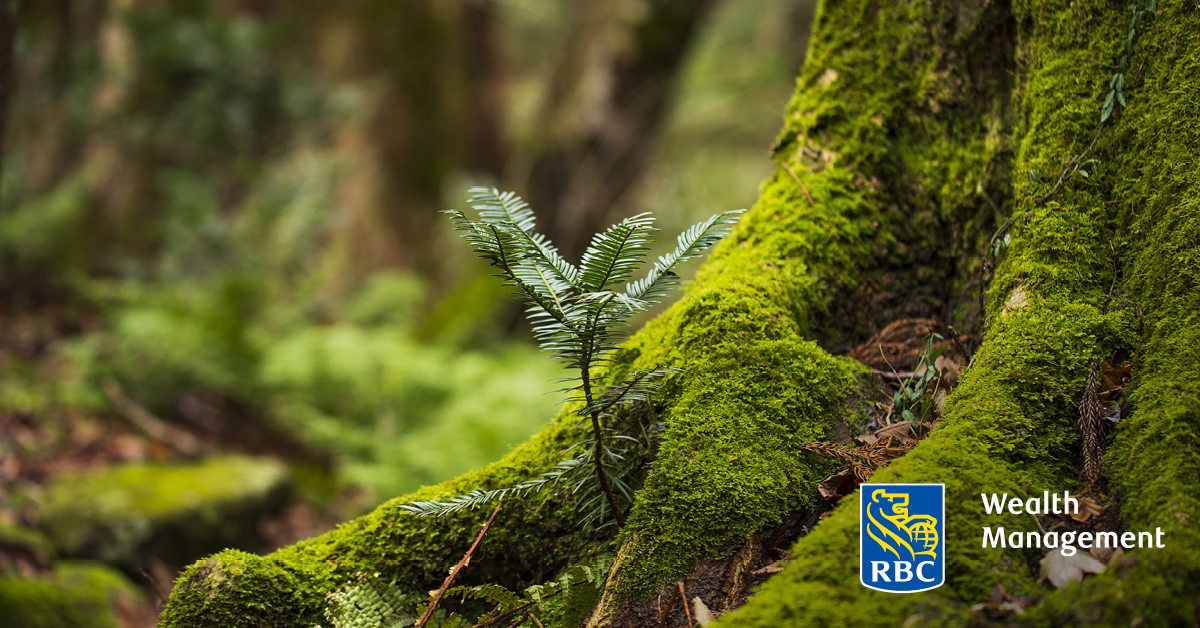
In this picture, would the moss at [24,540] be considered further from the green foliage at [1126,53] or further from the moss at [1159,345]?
the green foliage at [1126,53]

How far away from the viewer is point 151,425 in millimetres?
6402

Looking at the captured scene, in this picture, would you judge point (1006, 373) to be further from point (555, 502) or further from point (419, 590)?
point (419, 590)

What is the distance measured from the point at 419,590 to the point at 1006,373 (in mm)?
1643

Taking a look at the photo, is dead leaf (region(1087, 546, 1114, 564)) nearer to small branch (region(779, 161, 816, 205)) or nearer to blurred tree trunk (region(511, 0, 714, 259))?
small branch (region(779, 161, 816, 205))

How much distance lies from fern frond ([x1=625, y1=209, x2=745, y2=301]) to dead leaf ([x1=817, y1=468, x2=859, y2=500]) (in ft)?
2.08

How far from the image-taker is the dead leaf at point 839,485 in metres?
1.84

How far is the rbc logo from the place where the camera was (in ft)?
4.78

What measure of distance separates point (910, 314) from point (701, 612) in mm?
1270

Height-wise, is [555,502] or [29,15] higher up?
[29,15]

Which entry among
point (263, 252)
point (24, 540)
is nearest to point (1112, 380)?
point (24, 540)

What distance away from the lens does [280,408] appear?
6590mm

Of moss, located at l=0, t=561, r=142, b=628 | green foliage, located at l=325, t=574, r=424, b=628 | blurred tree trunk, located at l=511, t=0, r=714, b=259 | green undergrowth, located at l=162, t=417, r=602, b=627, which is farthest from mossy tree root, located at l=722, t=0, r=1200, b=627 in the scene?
blurred tree trunk, located at l=511, t=0, r=714, b=259

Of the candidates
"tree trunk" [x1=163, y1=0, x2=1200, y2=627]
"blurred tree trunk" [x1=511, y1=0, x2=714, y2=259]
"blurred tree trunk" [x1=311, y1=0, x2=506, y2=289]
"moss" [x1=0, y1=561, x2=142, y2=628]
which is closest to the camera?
"tree trunk" [x1=163, y1=0, x2=1200, y2=627]

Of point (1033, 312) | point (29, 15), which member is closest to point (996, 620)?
point (1033, 312)
